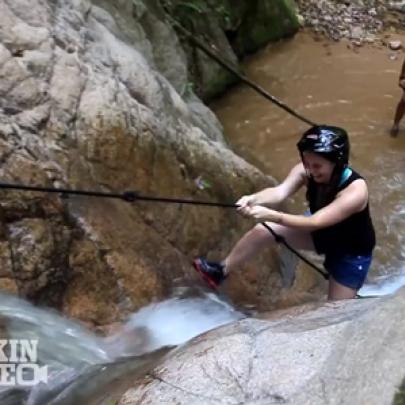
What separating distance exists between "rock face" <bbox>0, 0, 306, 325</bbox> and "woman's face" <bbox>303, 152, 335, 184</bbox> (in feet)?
3.71

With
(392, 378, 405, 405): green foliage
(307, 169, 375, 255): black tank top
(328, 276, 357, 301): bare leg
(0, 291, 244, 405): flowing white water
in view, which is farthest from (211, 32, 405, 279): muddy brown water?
(392, 378, 405, 405): green foliage

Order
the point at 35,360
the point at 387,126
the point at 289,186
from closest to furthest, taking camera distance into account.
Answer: the point at 35,360 → the point at 289,186 → the point at 387,126

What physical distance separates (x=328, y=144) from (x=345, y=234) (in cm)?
62

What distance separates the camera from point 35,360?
136 inches

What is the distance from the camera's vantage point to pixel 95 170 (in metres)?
4.51

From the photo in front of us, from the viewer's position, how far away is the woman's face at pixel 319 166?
398 centimetres

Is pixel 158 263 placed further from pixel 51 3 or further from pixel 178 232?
pixel 51 3

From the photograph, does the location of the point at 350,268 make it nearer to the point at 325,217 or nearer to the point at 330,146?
the point at 325,217

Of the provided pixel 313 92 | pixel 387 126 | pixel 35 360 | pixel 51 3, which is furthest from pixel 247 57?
pixel 35 360

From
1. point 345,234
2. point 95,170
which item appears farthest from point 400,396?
point 95,170

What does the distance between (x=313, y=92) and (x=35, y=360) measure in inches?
246

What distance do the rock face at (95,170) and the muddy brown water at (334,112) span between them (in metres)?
1.63

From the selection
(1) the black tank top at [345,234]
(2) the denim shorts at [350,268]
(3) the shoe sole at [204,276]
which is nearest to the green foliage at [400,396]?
(1) the black tank top at [345,234]

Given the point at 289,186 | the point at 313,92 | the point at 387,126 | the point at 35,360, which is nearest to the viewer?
the point at 35,360
